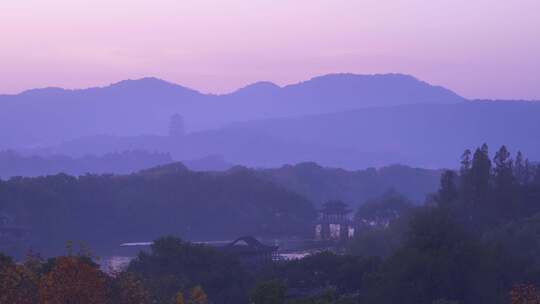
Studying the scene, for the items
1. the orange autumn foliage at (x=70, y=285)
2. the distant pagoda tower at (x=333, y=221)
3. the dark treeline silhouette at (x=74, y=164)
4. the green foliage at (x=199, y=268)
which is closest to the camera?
the orange autumn foliage at (x=70, y=285)

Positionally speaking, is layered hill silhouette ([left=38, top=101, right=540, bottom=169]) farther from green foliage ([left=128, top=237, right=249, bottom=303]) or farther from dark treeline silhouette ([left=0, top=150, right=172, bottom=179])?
green foliage ([left=128, top=237, right=249, bottom=303])

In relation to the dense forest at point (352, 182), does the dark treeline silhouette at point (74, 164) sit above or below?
above

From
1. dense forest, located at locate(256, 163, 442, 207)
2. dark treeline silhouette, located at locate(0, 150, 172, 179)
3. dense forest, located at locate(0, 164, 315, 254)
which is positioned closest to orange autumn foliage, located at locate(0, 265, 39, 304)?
dense forest, located at locate(0, 164, 315, 254)

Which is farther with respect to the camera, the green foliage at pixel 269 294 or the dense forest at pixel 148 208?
the dense forest at pixel 148 208

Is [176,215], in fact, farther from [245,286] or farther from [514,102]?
[514,102]

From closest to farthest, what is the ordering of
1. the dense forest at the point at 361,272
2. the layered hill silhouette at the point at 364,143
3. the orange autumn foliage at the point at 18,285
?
the orange autumn foliage at the point at 18,285, the dense forest at the point at 361,272, the layered hill silhouette at the point at 364,143

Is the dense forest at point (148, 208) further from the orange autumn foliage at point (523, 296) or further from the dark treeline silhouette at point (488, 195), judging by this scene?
the orange autumn foliage at point (523, 296)

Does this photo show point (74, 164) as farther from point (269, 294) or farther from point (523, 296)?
point (523, 296)

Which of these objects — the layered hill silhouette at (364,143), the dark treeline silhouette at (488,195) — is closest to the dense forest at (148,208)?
the dark treeline silhouette at (488,195)
